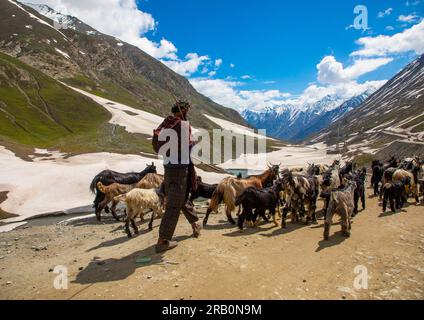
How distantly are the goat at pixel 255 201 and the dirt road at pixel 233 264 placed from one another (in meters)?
0.74

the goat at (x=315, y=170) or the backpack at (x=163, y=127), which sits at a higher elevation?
the backpack at (x=163, y=127)

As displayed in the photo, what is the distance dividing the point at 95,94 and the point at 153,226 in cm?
15694

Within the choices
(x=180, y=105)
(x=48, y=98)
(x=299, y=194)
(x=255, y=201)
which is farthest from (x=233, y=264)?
(x=48, y=98)

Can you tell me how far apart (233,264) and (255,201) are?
Result: 16.8 feet

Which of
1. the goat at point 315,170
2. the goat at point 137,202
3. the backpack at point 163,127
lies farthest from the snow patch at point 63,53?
the backpack at point 163,127

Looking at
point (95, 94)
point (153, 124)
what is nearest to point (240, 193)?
point (153, 124)

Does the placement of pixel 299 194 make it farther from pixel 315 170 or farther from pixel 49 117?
pixel 49 117

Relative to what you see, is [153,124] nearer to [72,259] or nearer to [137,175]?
[137,175]

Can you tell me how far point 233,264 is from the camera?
10.5 metres

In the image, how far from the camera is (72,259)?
41.5 ft

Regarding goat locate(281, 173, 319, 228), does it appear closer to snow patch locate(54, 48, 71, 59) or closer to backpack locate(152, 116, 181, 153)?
backpack locate(152, 116, 181, 153)

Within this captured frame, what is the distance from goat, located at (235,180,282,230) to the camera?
15297 mm

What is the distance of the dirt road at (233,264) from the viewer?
891cm

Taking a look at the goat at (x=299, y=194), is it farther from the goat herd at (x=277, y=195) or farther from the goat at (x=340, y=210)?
the goat at (x=340, y=210)
